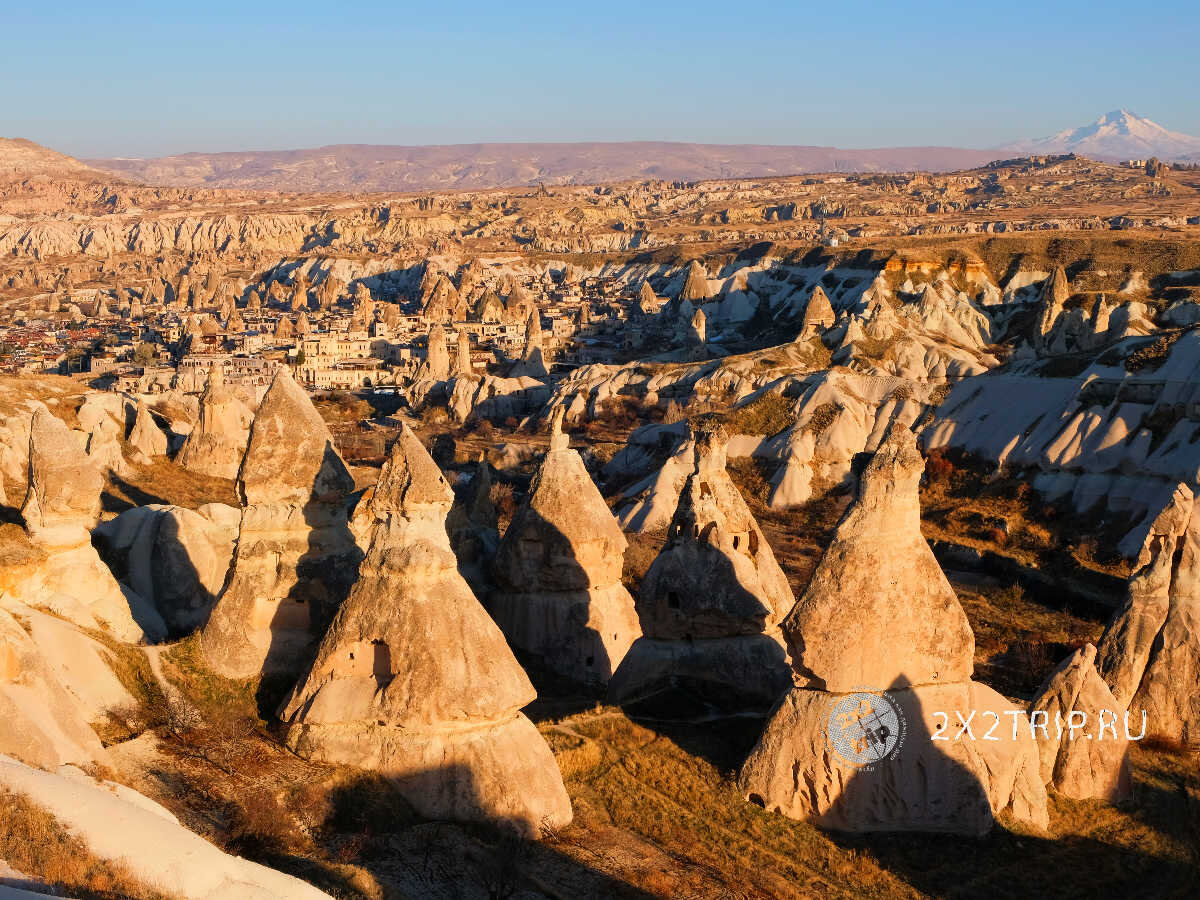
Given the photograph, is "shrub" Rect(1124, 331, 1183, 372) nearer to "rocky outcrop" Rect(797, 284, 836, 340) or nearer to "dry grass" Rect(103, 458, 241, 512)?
"dry grass" Rect(103, 458, 241, 512)

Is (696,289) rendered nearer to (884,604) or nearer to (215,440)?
(215,440)

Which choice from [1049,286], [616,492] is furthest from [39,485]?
[1049,286]

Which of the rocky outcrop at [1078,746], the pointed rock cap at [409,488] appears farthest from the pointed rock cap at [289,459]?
the rocky outcrop at [1078,746]

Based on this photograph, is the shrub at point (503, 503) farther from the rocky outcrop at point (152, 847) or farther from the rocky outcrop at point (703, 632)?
the rocky outcrop at point (152, 847)

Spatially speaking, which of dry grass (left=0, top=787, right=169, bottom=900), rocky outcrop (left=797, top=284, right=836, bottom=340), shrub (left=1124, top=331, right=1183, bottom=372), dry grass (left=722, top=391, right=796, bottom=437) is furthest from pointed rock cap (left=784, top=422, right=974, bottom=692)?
rocky outcrop (left=797, top=284, right=836, bottom=340)

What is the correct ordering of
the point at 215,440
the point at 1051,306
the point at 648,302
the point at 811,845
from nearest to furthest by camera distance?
1. the point at 811,845
2. the point at 215,440
3. the point at 1051,306
4. the point at 648,302

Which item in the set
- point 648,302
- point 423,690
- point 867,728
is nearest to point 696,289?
point 648,302
